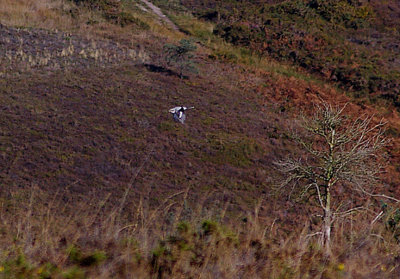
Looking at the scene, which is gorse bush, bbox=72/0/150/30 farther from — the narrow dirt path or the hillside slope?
the narrow dirt path

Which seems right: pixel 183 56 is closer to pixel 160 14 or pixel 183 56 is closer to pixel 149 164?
pixel 149 164

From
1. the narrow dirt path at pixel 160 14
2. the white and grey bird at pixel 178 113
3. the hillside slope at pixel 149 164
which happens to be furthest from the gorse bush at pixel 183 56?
the narrow dirt path at pixel 160 14

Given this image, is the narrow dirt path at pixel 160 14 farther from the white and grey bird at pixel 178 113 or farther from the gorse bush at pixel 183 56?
the white and grey bird at pixel 178 113

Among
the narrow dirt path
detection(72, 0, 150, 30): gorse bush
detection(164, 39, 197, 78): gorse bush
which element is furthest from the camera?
the narrow dirt path

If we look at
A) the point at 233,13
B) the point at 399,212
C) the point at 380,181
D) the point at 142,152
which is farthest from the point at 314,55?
the point at 399,212

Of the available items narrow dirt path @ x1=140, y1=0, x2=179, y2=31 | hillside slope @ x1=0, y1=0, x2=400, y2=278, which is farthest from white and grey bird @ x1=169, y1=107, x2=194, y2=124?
narrow dirt path @ x1=140, y1=0, x2=179, y2=31

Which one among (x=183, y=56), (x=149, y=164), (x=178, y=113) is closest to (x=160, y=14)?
(x=183, y=56)

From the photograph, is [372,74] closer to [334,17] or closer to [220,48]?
[220,48]

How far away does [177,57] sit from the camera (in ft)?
45.6

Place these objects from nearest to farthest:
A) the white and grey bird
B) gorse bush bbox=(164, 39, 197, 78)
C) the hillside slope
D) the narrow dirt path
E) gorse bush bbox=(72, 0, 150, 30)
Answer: the hillside slope < the white and grey bird < gorse bush bbox=(164, 39, 197, 78) < gorse bush bbox=(72, 0, 150, 30) < the narrow dirt path

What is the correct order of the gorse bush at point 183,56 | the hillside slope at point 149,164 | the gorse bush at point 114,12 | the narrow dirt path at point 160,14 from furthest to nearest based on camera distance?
the narrow dirt path at point 160,14, the gorse bush at point 114,12, the gorse bush at point 183,56, the hillside slope at point 149,164

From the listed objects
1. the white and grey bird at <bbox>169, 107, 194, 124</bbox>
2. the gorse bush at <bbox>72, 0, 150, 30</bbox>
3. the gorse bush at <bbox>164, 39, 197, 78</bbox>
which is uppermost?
the gorse bush at <bbox>72, 0, 150, 30</bbox>

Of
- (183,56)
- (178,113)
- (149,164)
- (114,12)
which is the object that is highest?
(114,12)

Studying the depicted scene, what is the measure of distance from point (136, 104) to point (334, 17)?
1963cm
